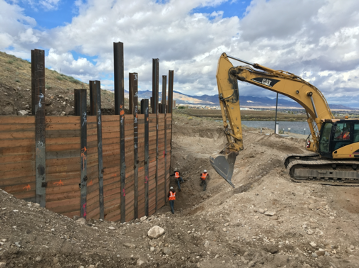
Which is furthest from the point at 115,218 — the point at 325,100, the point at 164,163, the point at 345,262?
the point at 325,100

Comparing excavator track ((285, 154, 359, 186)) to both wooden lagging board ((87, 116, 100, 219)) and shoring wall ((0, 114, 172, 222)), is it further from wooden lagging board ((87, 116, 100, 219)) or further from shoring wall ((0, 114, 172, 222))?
wooden lagging board ((87, 116, 100, 219))

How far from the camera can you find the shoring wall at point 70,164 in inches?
196

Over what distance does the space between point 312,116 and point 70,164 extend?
30.8ft

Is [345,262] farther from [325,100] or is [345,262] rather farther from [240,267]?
[325,100]

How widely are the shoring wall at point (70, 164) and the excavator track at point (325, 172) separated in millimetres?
6238

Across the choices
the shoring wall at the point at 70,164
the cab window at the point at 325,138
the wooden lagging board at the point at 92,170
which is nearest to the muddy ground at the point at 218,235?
the wooden lagging board at the point at 92,170

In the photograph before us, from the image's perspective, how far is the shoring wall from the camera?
4.98m

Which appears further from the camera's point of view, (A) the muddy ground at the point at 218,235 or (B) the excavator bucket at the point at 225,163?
(B) the excavator bucket at the point at 225,163

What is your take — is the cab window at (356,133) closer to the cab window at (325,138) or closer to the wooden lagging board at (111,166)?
the cab window at (325,138)

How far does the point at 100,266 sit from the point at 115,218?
390 cm

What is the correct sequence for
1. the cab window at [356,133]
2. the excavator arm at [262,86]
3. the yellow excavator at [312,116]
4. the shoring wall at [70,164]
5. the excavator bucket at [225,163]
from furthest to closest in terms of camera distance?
the excavator bucket at [225,163] → the excavator arm at [262,86] → the yellow excavator at [312,116] → the cab window at [356,133] → the shoring wall at [70,164]

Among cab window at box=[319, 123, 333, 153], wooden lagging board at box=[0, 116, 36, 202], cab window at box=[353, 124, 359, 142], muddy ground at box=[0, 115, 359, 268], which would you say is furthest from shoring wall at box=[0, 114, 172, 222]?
cab window at box=[353, 124, 359, 142]

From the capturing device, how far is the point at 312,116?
1005 cm

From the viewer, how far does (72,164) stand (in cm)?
592
